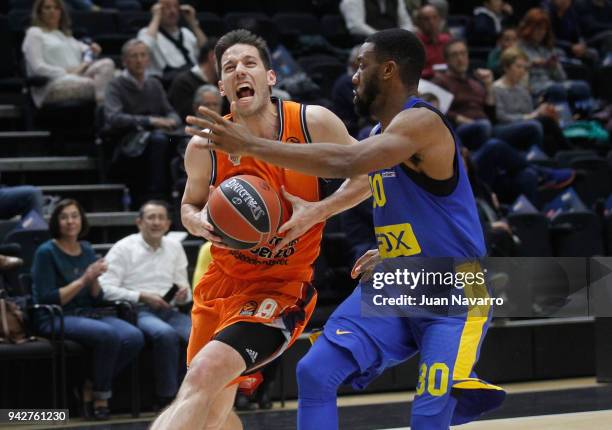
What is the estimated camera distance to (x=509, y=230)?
8078 mm

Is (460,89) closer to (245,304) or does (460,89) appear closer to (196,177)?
(196,177)

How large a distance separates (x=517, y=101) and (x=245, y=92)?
20.2 feet

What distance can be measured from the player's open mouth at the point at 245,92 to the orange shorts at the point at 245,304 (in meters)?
0.67

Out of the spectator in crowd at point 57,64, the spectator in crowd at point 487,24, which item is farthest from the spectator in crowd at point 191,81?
the spectator in crowd at point 487,24

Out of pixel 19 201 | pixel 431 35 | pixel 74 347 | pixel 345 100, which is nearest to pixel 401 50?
pixel 74 347

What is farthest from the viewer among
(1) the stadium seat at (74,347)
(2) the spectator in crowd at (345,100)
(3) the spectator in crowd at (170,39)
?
(3) the spectator in crowd at (170,39)

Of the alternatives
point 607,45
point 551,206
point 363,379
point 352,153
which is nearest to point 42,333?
point 363,379

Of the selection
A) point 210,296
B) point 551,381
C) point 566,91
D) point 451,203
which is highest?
point 566,91

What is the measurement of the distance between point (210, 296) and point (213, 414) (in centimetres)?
46

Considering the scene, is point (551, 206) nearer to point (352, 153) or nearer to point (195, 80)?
point (195, 80)

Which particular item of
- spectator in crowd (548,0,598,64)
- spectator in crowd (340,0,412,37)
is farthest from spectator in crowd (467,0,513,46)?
spectator in crowd (340,0,412,37)

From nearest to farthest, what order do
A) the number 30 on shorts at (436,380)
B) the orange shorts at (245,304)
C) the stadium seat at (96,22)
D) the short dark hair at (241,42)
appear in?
the number 30 on shorts at (436,380)
the orange shorts at (245,304)
the short dark hair at (241,42)
the stadium seat at (96,22)

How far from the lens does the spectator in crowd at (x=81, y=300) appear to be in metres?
6.76

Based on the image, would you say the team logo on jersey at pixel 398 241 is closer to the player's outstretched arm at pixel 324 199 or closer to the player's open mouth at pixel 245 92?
the player's outstretched arm at pixel 324 199
